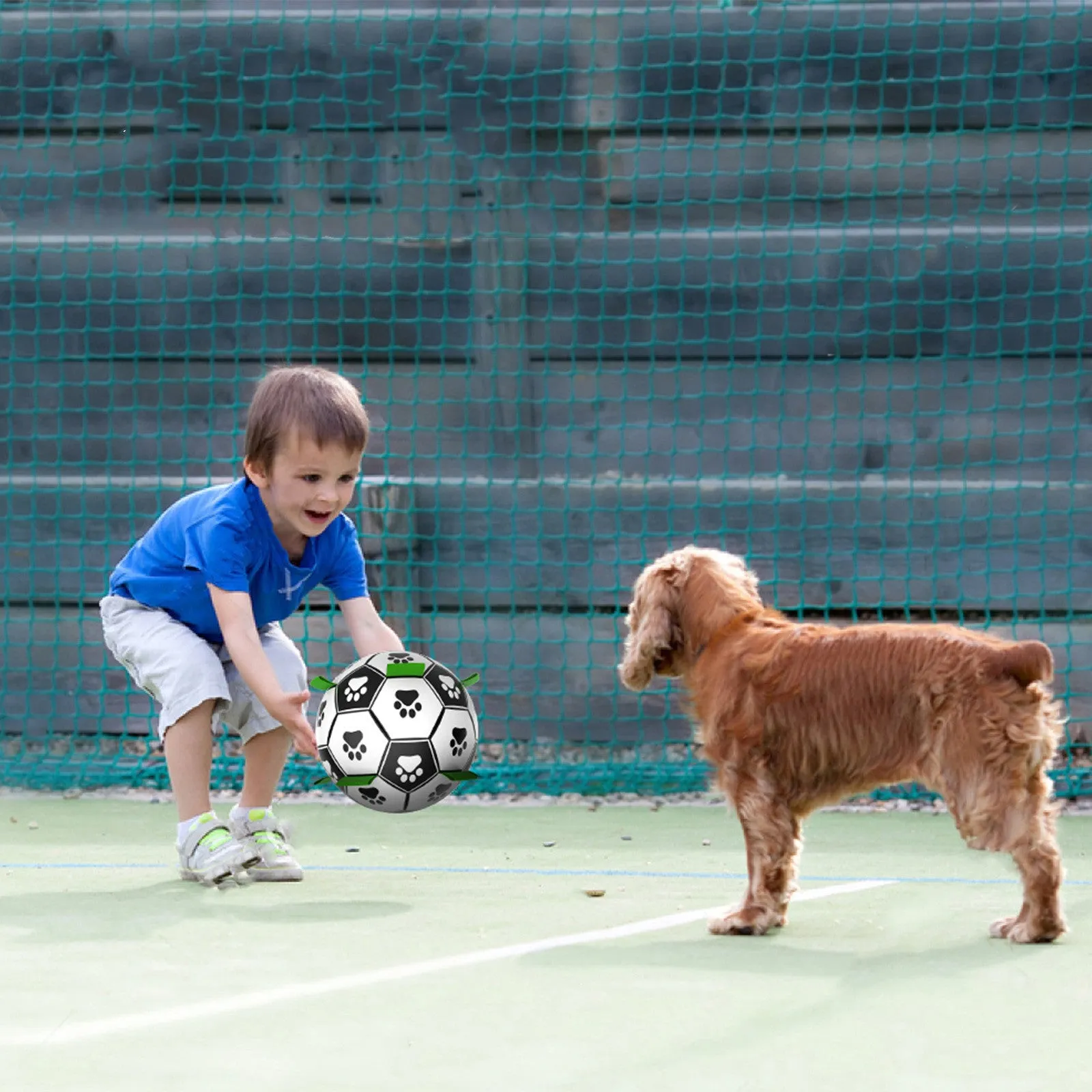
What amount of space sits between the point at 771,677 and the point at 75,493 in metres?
3.49

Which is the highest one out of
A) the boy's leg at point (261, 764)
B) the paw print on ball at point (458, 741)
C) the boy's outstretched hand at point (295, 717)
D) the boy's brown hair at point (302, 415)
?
the boy's brown hair at point (302, 415)

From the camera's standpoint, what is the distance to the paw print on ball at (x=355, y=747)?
11.2 feet

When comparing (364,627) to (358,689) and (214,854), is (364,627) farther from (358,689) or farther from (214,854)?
(214,854)

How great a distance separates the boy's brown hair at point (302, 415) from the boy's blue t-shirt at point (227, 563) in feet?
0.54

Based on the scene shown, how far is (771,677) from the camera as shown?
10.7ft

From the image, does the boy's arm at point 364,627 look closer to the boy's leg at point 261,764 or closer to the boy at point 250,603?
the boy at point 250,603

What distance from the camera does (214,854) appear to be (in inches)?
143

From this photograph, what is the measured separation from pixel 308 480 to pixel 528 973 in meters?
1.29

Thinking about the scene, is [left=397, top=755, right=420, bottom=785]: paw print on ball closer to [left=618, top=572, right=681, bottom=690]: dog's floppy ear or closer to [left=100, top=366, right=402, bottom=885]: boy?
[left=100, top=366, right=402, bottom=885]: boy

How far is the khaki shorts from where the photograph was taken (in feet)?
12.3

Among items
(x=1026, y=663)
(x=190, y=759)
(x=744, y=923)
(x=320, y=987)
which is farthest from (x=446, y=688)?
(x=1026, y=663)

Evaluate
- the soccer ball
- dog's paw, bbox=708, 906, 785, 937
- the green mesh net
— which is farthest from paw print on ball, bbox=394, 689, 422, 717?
the green mesh net

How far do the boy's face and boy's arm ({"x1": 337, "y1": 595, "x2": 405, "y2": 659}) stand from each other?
0.35 m

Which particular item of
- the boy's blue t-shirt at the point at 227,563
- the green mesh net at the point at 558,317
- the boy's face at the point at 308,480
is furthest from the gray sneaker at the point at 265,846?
the green mesh net at the point at 558,317
